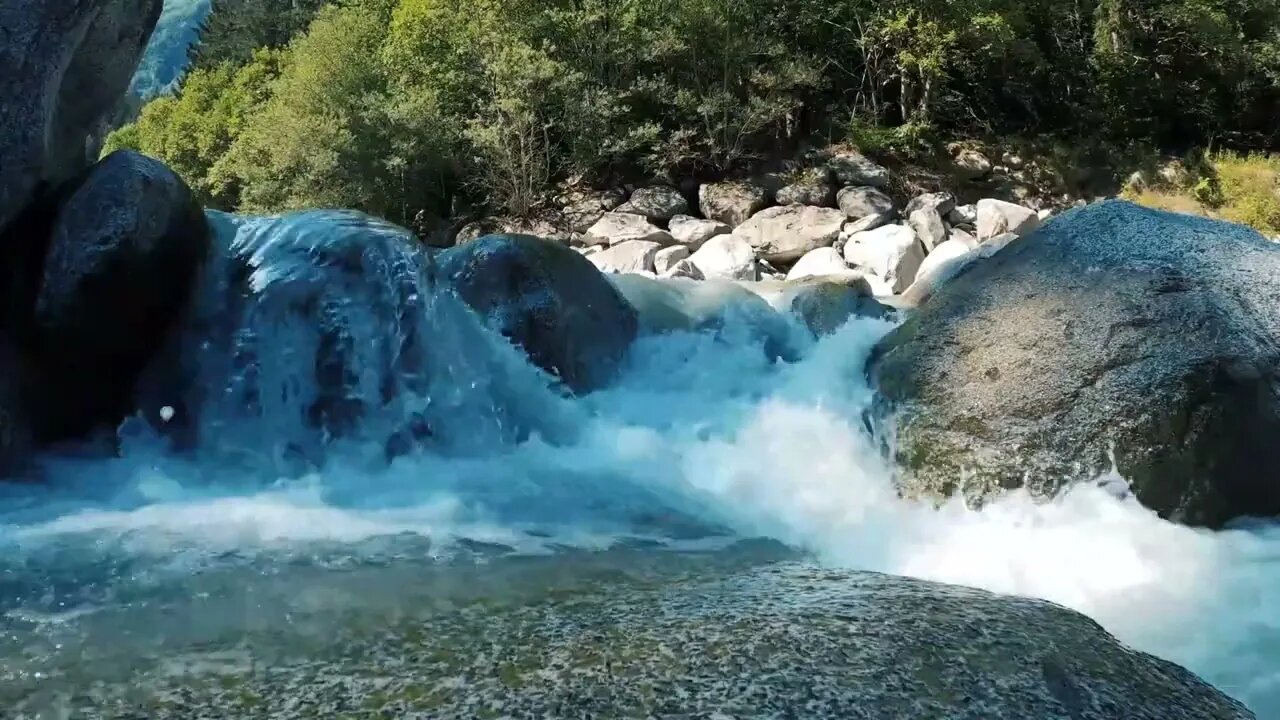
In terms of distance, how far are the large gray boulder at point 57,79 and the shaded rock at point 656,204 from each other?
42.7 feet

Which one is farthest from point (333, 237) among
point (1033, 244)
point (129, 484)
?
point (1033, 244)

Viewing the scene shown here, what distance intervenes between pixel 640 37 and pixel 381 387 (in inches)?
654

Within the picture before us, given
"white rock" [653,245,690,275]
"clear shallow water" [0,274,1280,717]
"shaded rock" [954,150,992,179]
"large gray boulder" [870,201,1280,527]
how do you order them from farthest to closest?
"shaded rock" [954,150,992,179]
"white rock" [653,245,690,275]
"large gray boulder" [870,201,1280,527]
"clear shallow water" [0,274,1280,717]

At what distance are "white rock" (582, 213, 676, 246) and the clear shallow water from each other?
10798 mm

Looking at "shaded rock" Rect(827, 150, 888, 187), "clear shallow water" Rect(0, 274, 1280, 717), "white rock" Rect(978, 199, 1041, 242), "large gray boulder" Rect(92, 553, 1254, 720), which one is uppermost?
"shaded rock" Rect(827, 150, 888, 187)

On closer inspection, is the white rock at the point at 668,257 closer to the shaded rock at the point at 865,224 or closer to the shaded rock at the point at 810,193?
the shaded rock at the point at 865,224

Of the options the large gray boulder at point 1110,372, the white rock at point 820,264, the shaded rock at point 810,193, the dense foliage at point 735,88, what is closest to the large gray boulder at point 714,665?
the large gray boulder at point 1110,372

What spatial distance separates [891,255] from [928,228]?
1964 mm

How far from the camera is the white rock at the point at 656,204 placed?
64.9ft

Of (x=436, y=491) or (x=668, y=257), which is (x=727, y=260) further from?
(x=436, y=491)

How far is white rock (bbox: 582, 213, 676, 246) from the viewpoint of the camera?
18336mm

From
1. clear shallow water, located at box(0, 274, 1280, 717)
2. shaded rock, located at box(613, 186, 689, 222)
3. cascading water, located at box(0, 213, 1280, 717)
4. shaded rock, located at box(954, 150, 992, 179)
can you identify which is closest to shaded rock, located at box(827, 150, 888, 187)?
shaded rock, located at box(954, 150, 992, 179)

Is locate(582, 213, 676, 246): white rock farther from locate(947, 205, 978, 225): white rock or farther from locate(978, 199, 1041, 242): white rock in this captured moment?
locate(978, 199, 1041, 242): white rock

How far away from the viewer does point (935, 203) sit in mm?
17766
